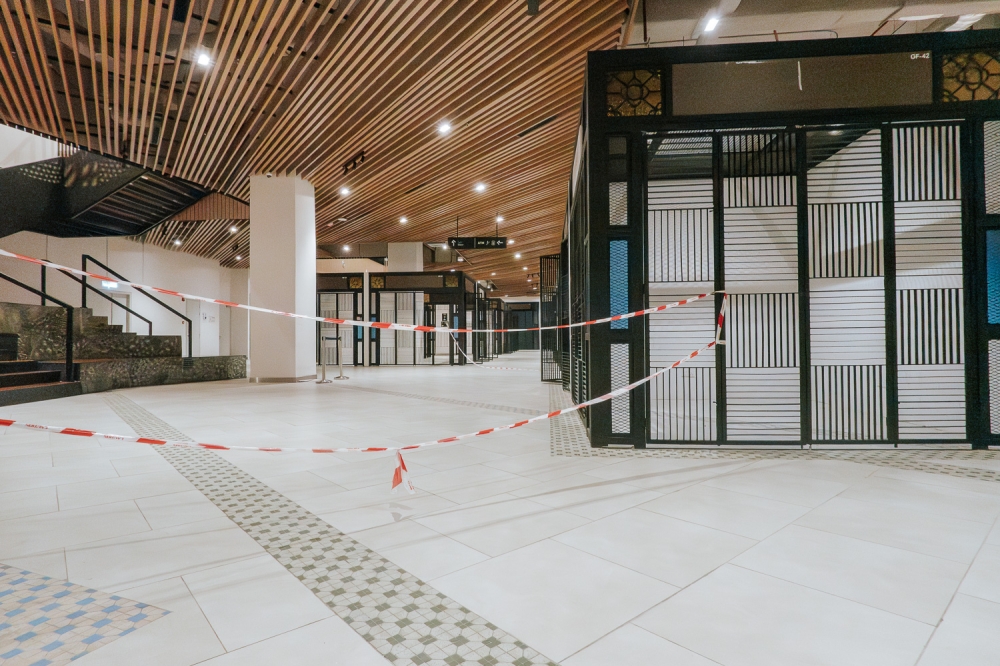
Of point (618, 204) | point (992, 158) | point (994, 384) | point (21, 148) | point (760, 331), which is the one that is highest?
point (21, 148)

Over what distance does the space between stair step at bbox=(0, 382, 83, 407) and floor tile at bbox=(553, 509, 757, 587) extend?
26.2 feet

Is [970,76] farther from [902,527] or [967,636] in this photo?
[967,636]

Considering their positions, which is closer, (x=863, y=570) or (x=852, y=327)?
(x=863, y=570)

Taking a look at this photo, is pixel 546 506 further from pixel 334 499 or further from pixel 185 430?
pixel 185 430

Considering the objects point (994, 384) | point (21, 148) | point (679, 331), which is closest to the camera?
point (994, 384)

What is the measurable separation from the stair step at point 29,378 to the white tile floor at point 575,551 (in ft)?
14.5

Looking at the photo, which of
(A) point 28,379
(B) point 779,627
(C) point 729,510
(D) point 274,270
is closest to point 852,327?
(C) point 729,510

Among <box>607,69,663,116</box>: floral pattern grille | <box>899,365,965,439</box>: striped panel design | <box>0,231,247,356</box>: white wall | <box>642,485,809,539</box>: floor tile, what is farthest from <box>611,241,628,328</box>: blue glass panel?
<box>0,231,247,356</box>: white wall

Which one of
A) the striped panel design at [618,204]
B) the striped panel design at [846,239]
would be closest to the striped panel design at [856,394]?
the striped panel design at [846,239]

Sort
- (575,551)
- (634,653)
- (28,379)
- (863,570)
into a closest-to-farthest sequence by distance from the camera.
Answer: (634,653), (863,570), (575,551), (28,379)

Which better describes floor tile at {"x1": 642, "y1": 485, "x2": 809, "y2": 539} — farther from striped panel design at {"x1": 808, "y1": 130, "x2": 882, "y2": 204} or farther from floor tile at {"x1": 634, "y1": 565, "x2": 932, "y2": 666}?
striped panel design at {"x1": 808, "y1": 130, "x2": 882, "y2": 204}

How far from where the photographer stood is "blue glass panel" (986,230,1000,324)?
4.05 m

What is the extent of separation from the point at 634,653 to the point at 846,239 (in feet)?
13.1

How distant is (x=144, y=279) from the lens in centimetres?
1540
